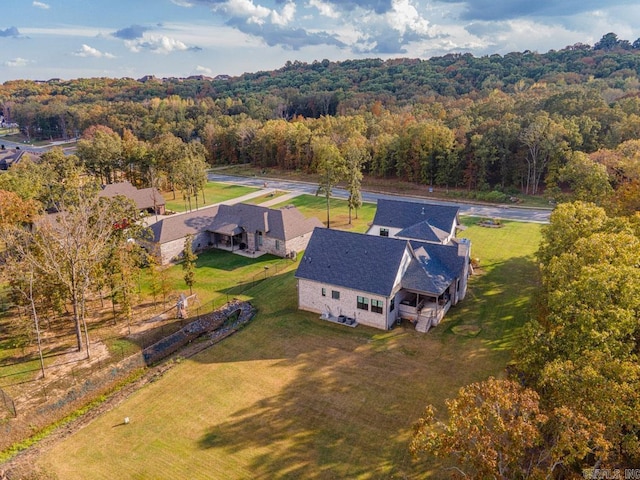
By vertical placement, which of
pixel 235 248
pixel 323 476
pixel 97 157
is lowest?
pixel 323 476

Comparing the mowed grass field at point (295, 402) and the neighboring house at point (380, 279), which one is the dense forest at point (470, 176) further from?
the neighboring house at point (380, 279)

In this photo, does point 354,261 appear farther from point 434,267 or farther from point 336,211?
point 336,211

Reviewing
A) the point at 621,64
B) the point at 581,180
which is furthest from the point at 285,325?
the point at 621,64

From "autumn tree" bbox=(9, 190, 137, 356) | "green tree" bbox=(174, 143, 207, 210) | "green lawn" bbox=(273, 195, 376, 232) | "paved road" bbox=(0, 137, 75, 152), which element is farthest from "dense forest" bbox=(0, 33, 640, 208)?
"autumn tree" bbox=(9, 190, 137, 356)

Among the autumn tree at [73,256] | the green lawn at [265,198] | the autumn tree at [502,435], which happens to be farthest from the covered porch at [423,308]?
the green lawn at [265,198]

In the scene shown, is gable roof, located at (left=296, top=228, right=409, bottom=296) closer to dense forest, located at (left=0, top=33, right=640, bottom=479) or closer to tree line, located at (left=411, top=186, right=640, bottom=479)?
dense forest, located at (left=0, top=33, right=640, bottom=479)

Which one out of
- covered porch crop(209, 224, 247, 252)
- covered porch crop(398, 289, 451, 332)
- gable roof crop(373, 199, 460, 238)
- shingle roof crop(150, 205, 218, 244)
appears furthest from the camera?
covered porch crop(209, 224, 247, 252)

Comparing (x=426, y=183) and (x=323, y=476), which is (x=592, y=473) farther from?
(x=426, y=183)

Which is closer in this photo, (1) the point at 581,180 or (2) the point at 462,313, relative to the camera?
(2) the point at 462,313
